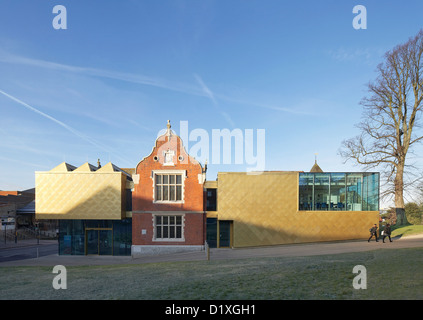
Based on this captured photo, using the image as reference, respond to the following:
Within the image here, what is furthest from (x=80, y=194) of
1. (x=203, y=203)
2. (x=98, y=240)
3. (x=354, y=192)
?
(x=354, y=192)

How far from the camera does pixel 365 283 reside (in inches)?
322

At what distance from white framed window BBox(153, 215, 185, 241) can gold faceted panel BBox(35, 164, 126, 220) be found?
11.0ft

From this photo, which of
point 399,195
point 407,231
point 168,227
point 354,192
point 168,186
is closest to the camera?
point 168,227

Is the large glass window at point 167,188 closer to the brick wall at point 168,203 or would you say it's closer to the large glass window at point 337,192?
the brick wall at point 168,203

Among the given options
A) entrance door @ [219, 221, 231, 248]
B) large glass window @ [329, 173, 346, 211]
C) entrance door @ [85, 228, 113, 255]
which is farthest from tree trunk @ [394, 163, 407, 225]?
entrance door @ [85, 228, 113, 255]

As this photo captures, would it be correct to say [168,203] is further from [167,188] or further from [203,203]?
[203,203]

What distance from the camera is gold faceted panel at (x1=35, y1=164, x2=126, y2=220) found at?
24.7 metres

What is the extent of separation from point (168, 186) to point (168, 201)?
1334 millimetres

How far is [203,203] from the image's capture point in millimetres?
24672

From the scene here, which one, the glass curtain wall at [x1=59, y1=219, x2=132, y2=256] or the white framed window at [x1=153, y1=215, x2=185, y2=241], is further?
the glass curtain wall at [x1=59, y1=219, x2=132, y2=256]

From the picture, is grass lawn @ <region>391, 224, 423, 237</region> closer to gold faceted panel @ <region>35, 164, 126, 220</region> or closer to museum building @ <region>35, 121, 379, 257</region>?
museum building @ <region>35, 121, 379, 257</region>
